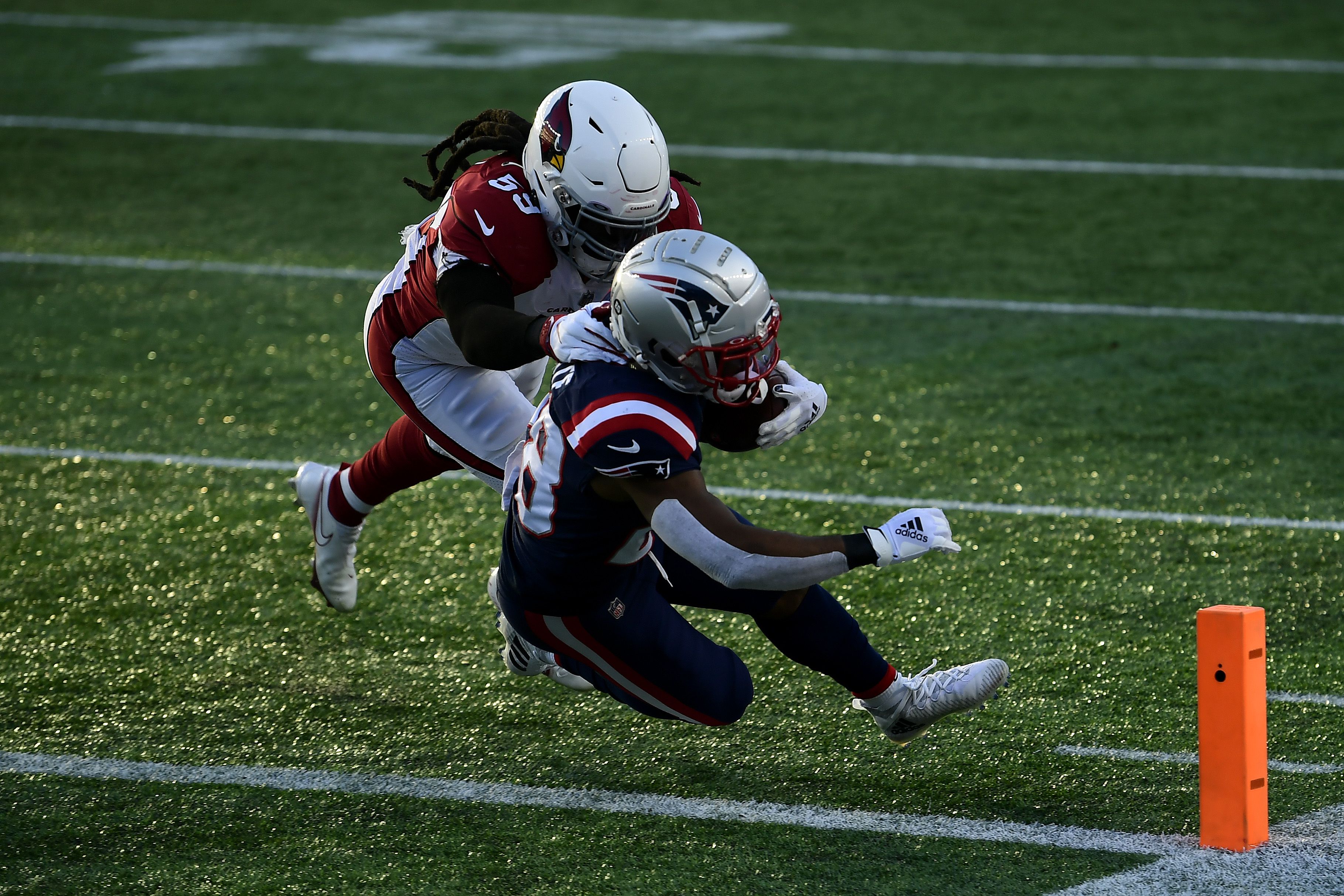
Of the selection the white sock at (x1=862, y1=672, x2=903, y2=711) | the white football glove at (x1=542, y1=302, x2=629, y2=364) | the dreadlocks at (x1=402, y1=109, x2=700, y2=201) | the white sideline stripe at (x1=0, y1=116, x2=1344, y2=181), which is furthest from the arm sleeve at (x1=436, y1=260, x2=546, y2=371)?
the white sideline stripe at (x1=0, y1=116, x2=1344, y2=181)

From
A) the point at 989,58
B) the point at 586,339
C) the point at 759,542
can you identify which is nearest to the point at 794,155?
the point at 989,58

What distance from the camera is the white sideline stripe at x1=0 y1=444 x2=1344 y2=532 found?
4.85m

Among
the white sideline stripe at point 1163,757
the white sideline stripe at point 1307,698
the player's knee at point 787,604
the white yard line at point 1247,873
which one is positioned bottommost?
the white sideline stripe at point 1307,698

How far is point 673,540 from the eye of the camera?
286 centimetres

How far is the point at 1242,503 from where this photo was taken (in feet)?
16.3

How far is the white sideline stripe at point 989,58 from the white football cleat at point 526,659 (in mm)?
8721

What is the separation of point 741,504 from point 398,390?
141 cm

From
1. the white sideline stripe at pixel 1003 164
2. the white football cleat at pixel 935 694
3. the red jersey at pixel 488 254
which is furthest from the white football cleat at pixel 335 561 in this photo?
the white sideline stripe at pixel 1003 164

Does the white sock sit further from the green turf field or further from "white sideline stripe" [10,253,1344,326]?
"white sideline stripe" [10,253,1344,326]

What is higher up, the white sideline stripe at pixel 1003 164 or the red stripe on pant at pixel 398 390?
the red stripe on pant at pixel 398 390

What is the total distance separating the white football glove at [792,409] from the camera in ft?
10.6

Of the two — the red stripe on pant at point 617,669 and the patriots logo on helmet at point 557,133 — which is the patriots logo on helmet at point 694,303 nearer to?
the red stripe on pant at point 617,669

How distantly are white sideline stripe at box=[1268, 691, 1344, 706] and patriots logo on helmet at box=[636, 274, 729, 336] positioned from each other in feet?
5.59

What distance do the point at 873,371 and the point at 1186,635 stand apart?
2311mm
